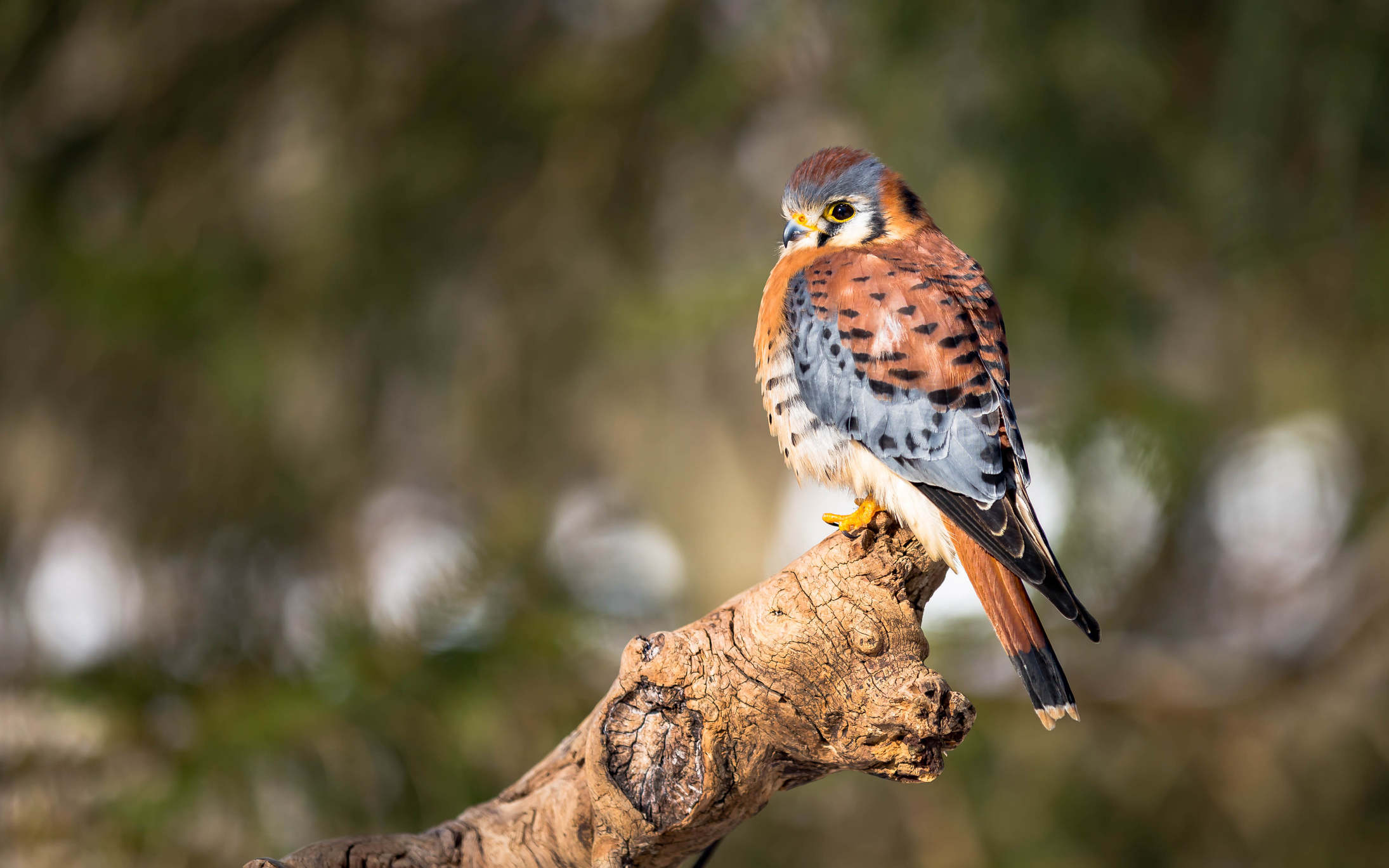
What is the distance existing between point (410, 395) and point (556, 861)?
7.91ft

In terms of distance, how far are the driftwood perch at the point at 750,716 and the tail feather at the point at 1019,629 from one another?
12 centimetres

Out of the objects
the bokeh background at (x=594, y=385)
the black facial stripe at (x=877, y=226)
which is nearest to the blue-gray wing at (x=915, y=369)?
the black facial stripe at (x=877, y=226)

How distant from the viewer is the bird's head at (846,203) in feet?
5.20

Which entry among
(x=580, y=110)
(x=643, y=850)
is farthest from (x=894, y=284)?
(x=580, y=110)

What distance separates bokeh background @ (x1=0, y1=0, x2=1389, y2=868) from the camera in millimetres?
2213

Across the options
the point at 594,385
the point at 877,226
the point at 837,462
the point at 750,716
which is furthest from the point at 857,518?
the point at 594,385

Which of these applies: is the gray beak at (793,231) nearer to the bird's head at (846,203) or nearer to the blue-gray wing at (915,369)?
the bird's head at (846,203)

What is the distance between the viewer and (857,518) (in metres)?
1.28

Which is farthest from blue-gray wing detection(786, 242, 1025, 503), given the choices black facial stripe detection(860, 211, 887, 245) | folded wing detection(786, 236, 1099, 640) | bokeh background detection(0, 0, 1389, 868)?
bokeh background detection(0, 0, 1389, 868)

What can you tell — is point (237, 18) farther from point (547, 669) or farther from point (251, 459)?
point (547, 669)

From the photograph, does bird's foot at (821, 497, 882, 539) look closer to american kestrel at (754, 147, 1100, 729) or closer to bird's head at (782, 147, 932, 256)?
american kestrel at (754, 147, 1100, 729)

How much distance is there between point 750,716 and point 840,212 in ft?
2.85

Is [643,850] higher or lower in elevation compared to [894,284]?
lower

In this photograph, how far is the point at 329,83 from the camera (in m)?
2.87
